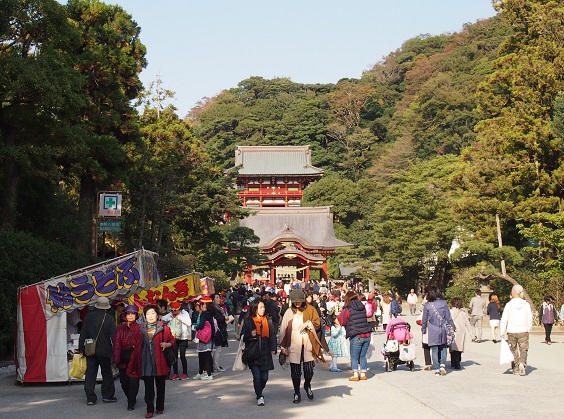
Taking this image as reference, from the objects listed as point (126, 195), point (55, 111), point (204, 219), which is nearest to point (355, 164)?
point (204, 219)

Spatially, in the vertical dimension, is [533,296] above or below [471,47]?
below

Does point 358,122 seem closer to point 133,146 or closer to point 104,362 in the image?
point 133,146

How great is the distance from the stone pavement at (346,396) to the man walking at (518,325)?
0.40 metres

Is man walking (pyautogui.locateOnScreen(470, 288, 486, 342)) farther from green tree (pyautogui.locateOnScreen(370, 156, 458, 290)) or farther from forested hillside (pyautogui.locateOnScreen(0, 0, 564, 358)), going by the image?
green tree (pyautogui.locateOnScreen(370, 156, 458, 290))

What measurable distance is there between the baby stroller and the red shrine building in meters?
28.6

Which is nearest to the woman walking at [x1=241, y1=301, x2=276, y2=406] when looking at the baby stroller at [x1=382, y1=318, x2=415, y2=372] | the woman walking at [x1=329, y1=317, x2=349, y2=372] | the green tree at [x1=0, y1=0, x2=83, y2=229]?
the baby stroller at [x1=382, y1=318, x2=415, y2=372]

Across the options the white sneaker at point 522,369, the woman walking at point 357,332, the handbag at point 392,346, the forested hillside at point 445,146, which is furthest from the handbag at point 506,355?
the forested hillside at point 445,146

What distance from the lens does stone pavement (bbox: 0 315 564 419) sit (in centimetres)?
797

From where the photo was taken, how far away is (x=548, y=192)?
77.9 ft

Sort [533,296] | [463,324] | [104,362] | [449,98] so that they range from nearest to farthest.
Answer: [104,362] < [463,324] < [533,296] < [449,98]

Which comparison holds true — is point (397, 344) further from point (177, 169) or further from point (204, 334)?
point (177, 169)

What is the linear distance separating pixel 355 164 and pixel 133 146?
56002 millimetres

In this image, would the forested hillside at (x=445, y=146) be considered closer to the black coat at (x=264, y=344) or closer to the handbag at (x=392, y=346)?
the handbag at (x=392, y=346)

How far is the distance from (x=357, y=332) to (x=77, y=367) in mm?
4308
